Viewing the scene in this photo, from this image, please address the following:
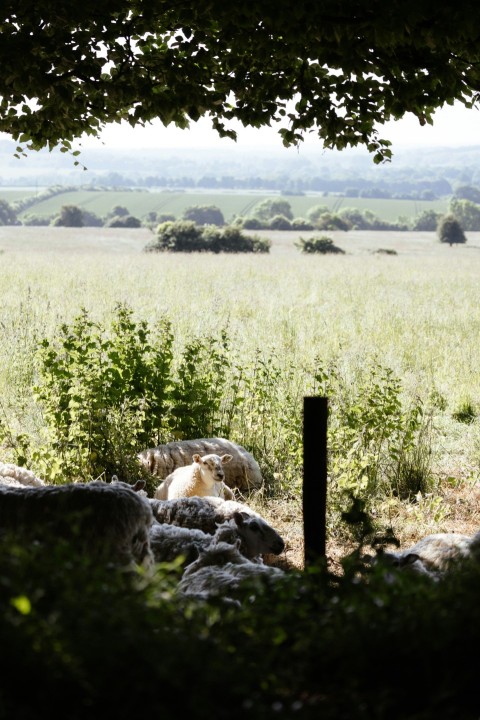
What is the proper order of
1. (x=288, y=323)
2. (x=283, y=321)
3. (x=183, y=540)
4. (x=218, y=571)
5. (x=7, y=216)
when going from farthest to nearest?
(x=7, y=216), (x=283, y=321), (x=288, y=323), (x=183, y=540), (x=218, y=571)

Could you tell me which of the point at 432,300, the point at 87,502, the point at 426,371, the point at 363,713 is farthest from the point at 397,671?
the point at 432,300

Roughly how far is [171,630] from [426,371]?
527 inches

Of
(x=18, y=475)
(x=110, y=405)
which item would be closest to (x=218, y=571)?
(x=18, y=475)

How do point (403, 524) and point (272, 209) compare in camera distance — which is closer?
point (403, 524)

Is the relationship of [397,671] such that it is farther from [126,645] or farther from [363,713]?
[126,645]

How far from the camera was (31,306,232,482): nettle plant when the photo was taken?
9109 mm

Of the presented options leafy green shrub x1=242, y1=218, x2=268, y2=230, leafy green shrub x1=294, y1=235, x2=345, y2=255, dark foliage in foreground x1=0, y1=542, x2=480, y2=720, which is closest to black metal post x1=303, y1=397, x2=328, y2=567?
dark foliage in foreground x1=0, y1=542, x2=480, y2=720

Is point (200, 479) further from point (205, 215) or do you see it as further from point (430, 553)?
point (205, 215)

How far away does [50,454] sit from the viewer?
9.19 m

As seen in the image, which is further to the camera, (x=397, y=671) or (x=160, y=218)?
(x=160, y=218)

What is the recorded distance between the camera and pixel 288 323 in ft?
65.3

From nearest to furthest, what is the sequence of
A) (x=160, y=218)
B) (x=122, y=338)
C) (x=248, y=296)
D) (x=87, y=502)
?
(x=87, y=502), (x=122, y=338), (x=248, y=296), (x=160, y=218)

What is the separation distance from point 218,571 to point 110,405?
4657 millimetres

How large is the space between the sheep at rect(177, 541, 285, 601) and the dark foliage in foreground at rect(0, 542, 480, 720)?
1966mm
